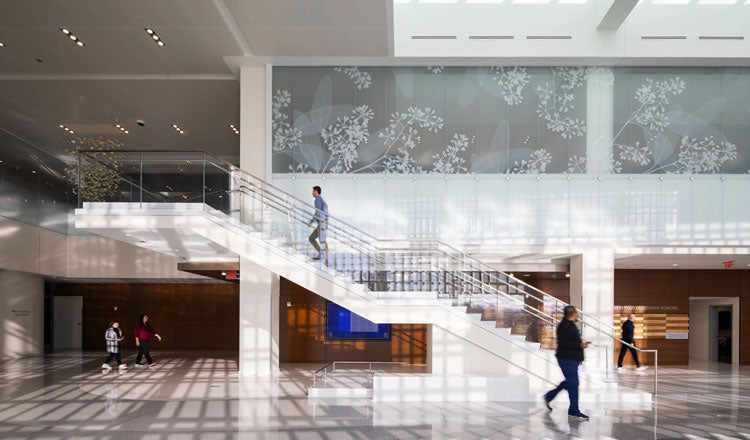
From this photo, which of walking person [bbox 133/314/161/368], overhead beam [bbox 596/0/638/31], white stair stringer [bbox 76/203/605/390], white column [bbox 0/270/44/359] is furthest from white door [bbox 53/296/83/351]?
overhead beam [bbox 596/0/638/31]

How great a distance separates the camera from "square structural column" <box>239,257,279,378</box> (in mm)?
15406

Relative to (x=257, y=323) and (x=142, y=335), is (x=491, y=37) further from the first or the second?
(x=142, y=335)

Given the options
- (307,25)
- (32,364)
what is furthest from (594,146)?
(32,364)

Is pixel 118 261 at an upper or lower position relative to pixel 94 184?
lower

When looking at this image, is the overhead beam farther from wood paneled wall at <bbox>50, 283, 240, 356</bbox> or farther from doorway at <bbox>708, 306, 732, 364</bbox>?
wood paneled wall at <bbox>50, 283, 240, 356</bbox>

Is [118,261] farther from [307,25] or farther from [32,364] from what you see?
[307,25]

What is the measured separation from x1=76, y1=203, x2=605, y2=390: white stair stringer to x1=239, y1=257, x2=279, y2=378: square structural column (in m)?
2.17

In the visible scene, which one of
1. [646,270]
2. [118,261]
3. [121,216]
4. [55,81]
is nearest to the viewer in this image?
[121,216]

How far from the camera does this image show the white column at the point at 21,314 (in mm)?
20516

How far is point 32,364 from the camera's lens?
61.0 ft

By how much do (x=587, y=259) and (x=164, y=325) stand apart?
16.9 meters

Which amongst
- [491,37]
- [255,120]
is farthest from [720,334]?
[255,120]

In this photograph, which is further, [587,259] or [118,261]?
[118,261]

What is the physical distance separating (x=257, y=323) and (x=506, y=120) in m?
8.00
